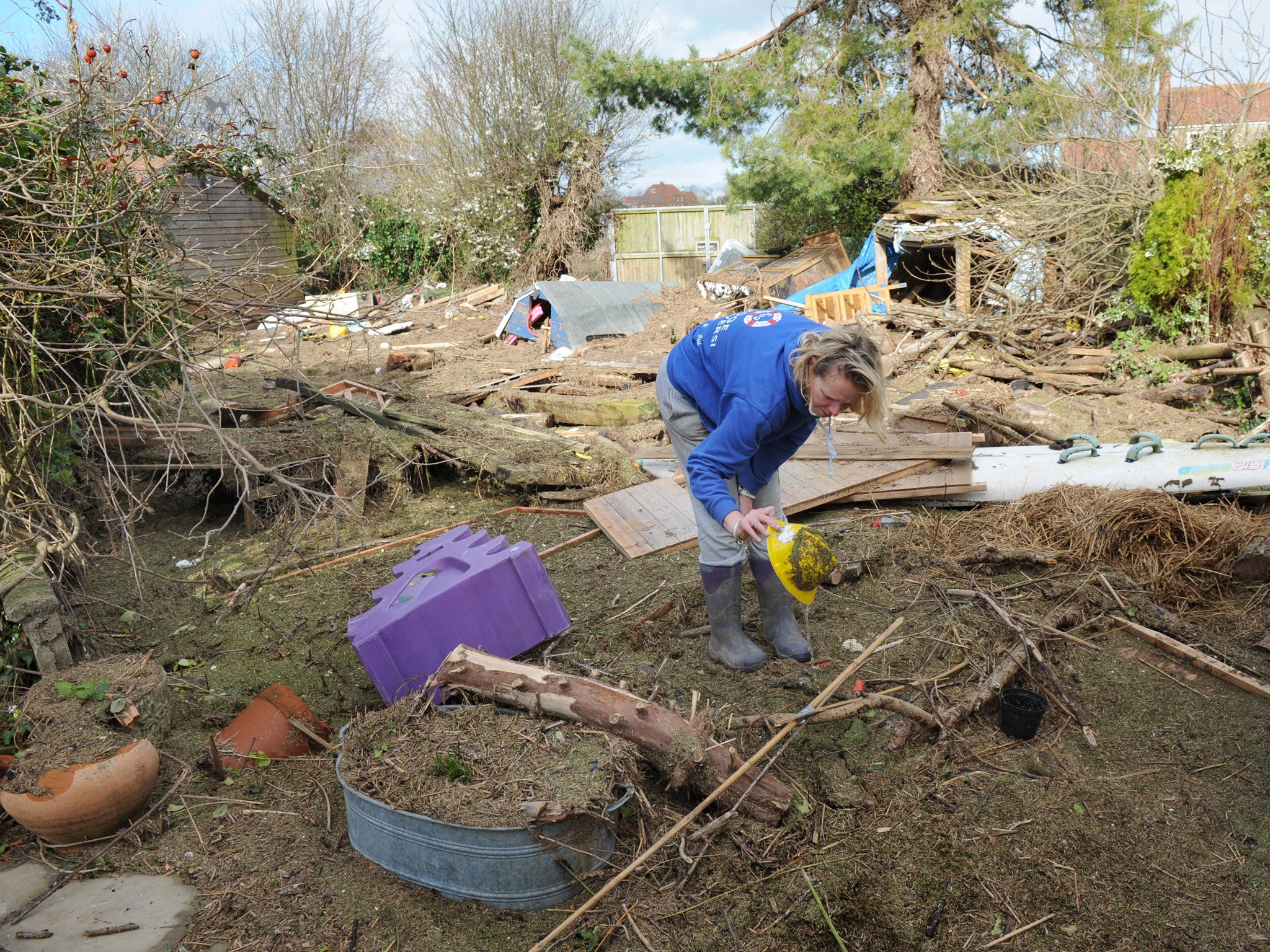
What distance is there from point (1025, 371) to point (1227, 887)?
29.2 ft

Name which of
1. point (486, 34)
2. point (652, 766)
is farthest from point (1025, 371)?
point (486, 34)

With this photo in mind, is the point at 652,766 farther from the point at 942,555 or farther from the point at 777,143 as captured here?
the point at 777,143

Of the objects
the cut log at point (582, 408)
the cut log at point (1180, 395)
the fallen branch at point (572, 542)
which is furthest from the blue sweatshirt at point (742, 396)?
the cut log at point (1180, 395)

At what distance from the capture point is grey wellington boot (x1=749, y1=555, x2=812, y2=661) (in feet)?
12.6

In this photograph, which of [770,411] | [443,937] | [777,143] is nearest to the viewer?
[443,937]

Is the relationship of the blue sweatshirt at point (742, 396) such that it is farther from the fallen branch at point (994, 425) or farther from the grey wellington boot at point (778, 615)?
the fallen branch at point (994, 425)

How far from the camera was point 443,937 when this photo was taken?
240 centimetres

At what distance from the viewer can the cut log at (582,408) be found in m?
9.07

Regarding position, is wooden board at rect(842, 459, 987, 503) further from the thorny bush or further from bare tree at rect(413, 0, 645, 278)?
bare tree at rect(413, 0, 645, 278)

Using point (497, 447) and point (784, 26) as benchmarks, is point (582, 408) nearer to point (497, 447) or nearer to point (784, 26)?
point (497, 447)

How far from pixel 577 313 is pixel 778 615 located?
11.2 meters

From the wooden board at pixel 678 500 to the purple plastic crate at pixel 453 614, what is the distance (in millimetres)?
1723

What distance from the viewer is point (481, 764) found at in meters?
2.62

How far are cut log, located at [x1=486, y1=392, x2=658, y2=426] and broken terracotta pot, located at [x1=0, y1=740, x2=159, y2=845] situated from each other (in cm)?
651
